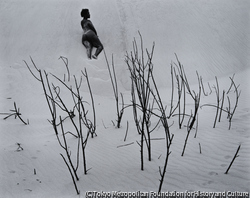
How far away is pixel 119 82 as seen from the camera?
6.94 meters

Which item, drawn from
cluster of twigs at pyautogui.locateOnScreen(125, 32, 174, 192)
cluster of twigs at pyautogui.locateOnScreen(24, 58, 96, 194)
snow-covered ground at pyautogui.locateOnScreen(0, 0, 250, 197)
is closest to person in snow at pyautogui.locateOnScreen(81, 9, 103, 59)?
snow-covered ground at pyautogui.locateOnScreen(0, 0, 250, 197)

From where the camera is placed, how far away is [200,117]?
3.98 metres

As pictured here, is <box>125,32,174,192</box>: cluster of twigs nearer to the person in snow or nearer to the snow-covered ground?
the snow-covered ground

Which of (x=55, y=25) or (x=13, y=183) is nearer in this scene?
(x=13, y=183)

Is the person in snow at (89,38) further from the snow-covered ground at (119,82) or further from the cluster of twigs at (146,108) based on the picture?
the cluster of twigs at (146,108)

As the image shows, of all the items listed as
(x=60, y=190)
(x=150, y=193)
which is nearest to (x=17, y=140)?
(x=60, y=190)

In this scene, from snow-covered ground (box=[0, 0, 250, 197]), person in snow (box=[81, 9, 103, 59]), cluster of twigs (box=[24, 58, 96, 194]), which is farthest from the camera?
person in snow (box=[81, 9, 103, 59])

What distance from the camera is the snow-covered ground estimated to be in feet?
7.27

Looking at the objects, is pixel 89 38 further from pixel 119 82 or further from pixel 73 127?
pixel 73 127

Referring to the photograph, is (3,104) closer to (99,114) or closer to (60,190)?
→ (99,114)

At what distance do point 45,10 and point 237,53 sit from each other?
23.8 feet

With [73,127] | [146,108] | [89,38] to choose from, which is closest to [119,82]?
[89,38]

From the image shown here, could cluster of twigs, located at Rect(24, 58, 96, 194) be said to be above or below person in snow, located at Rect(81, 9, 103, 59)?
below

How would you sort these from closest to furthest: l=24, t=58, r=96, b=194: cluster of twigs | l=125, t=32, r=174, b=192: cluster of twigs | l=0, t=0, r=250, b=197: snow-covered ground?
l=125, t=32, r=174, b=192: cluster of twigs < l=24, t=58, r=96, b=194: cluster of twigs < l=0, t=0, r=250, b=197: snow-covered ground
